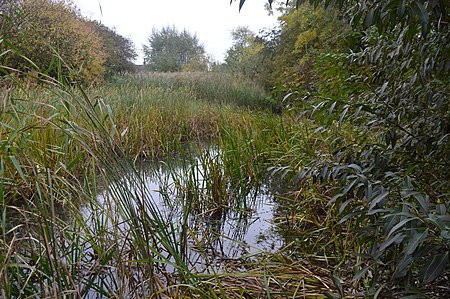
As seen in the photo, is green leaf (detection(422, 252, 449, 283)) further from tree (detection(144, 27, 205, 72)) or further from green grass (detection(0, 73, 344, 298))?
tree (detection(144, 27, 205, 72))

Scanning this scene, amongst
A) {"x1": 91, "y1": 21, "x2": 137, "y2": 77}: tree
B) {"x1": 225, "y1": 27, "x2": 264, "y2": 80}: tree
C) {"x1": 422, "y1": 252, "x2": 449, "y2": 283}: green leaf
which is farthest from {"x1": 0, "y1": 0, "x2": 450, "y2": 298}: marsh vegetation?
{"x1": 91, "y1": 21, "x2": 137, "y2": 77}: tree

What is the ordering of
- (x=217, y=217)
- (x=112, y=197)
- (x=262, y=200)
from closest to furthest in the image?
(x=112, y=197), (x=217, y=217), (x=262, y=200)

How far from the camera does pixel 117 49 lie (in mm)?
15883

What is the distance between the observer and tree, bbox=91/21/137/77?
1485 centimetres

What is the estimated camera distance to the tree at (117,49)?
14.9m

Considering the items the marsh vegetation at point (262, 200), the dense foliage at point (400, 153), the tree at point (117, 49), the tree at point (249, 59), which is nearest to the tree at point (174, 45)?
the tree at point (249, 59)

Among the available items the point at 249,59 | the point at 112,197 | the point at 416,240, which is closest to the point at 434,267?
the point at 416,240

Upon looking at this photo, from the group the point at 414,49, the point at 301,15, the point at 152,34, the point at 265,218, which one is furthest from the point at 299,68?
the point at 152,34

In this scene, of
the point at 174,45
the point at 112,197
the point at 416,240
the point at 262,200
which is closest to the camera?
the point at 416,240

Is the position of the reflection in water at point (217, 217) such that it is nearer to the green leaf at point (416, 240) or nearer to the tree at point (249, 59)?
the green leaf at point (416, 240)

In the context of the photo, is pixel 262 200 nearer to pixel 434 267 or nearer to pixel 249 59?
pixel 434 267

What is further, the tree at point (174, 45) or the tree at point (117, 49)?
the tree at point (174, 45)

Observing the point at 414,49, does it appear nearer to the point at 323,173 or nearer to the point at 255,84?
the point at 323,173

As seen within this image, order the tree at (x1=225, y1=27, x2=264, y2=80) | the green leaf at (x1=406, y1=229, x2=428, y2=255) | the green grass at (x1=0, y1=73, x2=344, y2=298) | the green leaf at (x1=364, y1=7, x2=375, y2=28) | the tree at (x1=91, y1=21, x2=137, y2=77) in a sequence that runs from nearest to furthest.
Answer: the green leaf at (x1=406, y1=229, x2=428, y2=255) < the green leaf at (x1=364, y1=7, x2=375, y2=28) < the green grass at (x1=0, y1=73, x2=344, y2=298) < the tree at (x1=225, y1=27, x2=264, y2=80) < the tree at (x1=91, y1=21, x2=137, y2=77)
